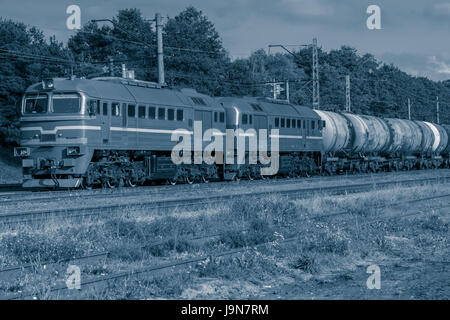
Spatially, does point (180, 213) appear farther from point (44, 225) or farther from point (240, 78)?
point (240, 78)

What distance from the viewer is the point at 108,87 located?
957 inches

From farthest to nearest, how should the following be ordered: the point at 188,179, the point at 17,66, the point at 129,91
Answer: the point at 17,66, the point at 188,179, the point at 129,91

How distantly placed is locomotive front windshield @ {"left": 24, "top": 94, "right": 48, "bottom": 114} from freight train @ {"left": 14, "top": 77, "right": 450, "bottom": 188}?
35 millimetres

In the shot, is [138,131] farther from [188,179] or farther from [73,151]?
[188,179]

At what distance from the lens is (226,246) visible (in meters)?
12.2

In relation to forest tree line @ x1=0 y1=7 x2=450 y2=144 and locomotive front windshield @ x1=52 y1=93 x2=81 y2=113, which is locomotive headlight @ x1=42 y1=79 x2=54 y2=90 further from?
forest tree line @ x1=0 y1=7 x2=450 y2=144

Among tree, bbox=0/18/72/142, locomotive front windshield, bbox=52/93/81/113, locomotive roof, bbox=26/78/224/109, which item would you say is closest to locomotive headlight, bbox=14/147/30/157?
locomotive front windshield, bbox=52/93/81/113

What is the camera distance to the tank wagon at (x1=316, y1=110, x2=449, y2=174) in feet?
129

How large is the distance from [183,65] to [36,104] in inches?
1571

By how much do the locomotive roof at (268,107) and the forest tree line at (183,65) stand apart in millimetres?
5980

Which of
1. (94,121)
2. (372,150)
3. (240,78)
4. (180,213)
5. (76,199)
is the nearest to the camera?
(180,213)

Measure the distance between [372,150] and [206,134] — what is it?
1687 cm

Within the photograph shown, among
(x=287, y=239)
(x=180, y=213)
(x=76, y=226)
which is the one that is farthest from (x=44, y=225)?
(x=287, y=239)

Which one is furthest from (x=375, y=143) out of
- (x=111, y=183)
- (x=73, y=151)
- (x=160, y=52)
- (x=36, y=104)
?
(x=36, y=104)
